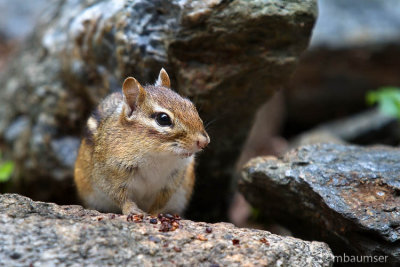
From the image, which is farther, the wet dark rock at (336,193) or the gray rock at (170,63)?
the gray rock at (170,63)

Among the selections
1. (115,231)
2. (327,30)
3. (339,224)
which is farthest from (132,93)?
(327,30)

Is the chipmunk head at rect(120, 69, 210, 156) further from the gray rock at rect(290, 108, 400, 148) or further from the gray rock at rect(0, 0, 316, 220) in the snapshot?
the gray rock at rect(290, 108, 400, 148)

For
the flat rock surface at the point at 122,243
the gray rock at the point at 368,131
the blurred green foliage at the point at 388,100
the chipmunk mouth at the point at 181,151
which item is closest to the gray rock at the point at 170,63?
the chipmunk mouth at the point at 181,151

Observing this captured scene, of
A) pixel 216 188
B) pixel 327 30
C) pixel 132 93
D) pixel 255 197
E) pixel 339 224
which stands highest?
pixel 132 93

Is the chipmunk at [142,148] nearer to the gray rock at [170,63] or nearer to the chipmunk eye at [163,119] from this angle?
the chipmunk eye at [163,119]

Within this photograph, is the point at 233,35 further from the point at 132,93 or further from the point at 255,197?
the point at 255,197

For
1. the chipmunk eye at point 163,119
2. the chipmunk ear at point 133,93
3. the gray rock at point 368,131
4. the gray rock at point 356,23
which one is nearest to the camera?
the chipmunk eye at point 163,119

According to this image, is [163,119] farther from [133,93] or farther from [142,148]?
[133,93]
